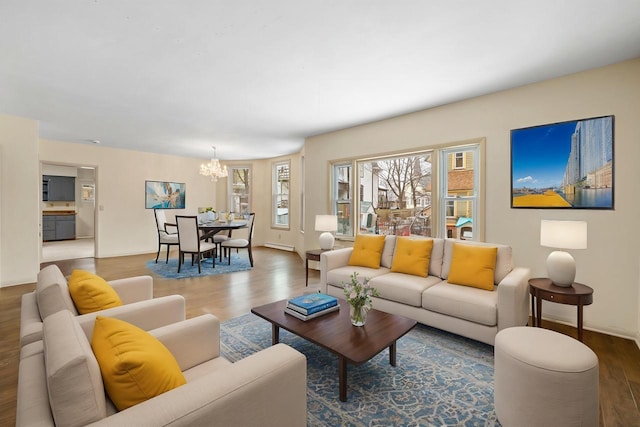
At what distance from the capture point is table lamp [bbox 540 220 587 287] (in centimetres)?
251

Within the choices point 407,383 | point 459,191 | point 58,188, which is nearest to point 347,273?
point 407,383

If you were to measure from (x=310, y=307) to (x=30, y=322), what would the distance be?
1672 mm

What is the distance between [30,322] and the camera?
59.7 inches

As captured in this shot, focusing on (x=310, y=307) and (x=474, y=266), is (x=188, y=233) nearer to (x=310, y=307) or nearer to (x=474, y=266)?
(x=310, y=307)

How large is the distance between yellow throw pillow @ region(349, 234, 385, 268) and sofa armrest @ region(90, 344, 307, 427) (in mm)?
2560

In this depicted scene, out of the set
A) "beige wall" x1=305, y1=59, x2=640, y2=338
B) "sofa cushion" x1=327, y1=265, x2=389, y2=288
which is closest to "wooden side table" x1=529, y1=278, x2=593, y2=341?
"beige wall" x1=305, y1=59, x2=640, y2=338

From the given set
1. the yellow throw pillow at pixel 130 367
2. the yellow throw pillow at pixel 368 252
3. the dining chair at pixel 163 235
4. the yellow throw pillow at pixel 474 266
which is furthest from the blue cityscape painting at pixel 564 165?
the dining chair at pixel 163 235

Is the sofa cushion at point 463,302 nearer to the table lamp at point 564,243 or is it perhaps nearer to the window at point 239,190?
the table lamp at point 564,243

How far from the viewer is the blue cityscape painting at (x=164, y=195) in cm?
739

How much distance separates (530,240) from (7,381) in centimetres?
483

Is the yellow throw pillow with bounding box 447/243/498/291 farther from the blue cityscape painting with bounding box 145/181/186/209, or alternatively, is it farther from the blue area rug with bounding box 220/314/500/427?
the blue cityscape painting with bounding box 145/181/186/209

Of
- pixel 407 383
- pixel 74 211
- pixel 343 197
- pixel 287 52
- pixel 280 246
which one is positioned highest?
pixel 287 52

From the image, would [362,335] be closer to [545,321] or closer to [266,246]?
[545,321]

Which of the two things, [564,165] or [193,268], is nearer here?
[564,165]
